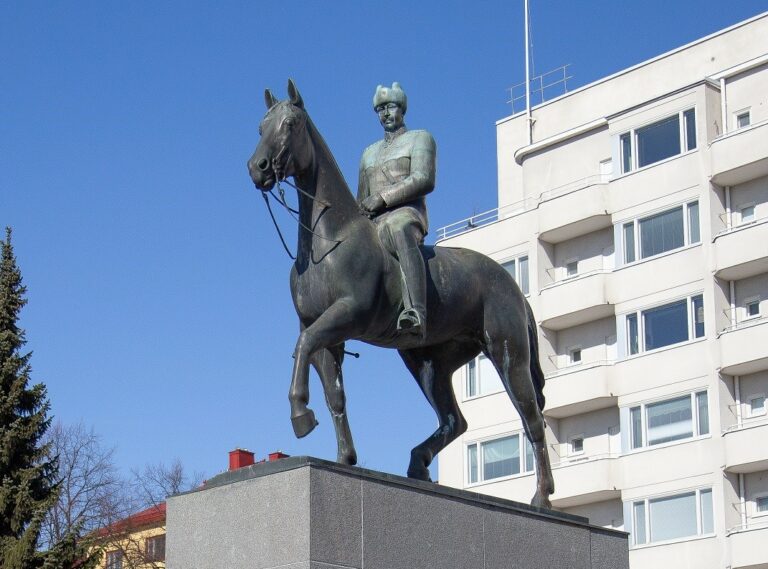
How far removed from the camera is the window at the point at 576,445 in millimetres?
52188

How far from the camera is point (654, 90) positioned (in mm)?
53250

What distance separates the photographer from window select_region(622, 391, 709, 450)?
48.1 m

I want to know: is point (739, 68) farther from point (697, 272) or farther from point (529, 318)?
point (529, 318)

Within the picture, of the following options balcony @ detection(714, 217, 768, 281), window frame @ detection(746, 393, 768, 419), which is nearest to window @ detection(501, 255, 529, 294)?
balcony @ detection(714, 217, 768, 281)

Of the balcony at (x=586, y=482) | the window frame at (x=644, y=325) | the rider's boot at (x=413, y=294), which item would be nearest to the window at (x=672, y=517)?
the balcony at (x=586, y=482)

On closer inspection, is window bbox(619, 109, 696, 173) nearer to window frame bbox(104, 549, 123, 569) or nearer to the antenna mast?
the antenna mast

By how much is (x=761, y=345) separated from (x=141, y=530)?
27018 millimetres

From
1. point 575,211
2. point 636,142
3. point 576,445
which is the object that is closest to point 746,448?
point 576,445

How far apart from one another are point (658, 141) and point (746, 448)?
10800mm

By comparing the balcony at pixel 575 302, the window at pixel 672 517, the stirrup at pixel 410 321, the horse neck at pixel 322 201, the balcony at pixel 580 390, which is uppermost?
the balcony at pixel 575 302

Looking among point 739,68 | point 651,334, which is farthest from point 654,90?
point 651,334

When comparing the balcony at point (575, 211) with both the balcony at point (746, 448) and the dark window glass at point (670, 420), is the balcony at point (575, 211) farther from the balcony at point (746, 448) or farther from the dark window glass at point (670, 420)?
the balcony at point (746, 448)

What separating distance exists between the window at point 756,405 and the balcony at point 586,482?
186 inches

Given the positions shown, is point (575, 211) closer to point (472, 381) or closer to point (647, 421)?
point (472, 381)
